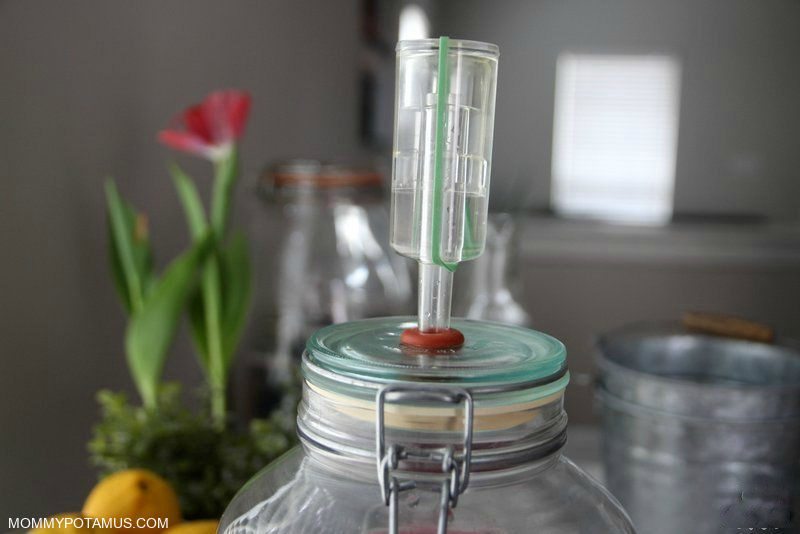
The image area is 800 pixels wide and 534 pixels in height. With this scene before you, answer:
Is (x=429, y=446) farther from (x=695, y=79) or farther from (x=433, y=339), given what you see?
(x=695, y=79)

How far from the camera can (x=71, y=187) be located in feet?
2.21

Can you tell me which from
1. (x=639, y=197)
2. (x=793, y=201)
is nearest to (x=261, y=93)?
(x=639, y=197)

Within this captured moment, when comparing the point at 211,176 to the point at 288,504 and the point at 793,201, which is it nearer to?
the point at 288,504

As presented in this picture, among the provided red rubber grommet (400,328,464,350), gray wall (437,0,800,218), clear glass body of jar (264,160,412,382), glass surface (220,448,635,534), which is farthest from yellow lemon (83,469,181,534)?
gray wall (437,0,800,218)

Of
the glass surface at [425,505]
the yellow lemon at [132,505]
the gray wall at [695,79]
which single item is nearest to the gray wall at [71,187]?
the yellow lemon at [132,505]

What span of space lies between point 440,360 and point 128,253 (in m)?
0.44

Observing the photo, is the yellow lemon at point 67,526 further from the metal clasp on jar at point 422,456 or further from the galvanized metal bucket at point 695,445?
the galvanized metal bucket at point 695,445

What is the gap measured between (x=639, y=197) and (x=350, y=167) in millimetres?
1961

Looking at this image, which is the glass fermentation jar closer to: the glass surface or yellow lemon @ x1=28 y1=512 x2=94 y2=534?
the glass surface

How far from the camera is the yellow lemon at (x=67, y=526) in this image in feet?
1.45

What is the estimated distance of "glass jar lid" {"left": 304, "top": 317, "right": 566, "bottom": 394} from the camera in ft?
1.02

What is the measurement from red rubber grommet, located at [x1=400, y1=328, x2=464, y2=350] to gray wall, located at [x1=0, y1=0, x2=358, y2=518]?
0.39m

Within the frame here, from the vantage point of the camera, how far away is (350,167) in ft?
2.91

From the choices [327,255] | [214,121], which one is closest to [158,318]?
[214,121]
